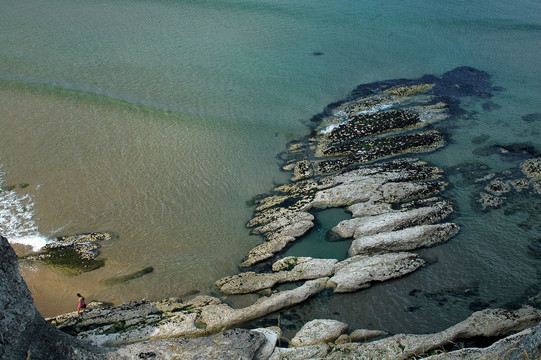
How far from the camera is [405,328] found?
9953mm

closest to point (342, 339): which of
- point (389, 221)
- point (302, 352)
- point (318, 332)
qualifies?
point (318, 332)

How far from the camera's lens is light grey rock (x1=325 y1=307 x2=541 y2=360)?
343 inches

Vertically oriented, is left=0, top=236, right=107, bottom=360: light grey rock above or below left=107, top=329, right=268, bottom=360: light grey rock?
above

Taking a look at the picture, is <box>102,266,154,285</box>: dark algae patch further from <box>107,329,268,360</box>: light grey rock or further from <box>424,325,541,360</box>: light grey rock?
<box>424,325,541,360</box>: light grey rock

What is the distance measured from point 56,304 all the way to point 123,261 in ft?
6.30

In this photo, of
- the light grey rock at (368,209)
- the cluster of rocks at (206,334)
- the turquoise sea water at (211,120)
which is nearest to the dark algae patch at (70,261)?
the turquoise sea water at (211,120)

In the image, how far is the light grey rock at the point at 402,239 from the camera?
11.6 metres

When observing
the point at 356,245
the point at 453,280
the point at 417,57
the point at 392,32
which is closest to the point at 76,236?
the point at 356,245

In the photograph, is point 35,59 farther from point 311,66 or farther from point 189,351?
point 189,351

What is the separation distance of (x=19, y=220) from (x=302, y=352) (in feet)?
31.1

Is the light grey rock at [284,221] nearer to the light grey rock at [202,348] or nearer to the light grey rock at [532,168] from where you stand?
the light grey rock at [202,348]

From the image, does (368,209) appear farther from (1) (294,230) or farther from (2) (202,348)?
(2) (202,348)

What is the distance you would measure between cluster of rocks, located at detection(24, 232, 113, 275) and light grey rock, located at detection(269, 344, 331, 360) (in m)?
5.59

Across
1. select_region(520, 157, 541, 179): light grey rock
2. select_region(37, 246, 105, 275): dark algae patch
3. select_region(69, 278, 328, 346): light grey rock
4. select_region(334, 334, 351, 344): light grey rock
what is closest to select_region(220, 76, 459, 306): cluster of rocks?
select_region(69, 278, 328, 346): light grey rock
